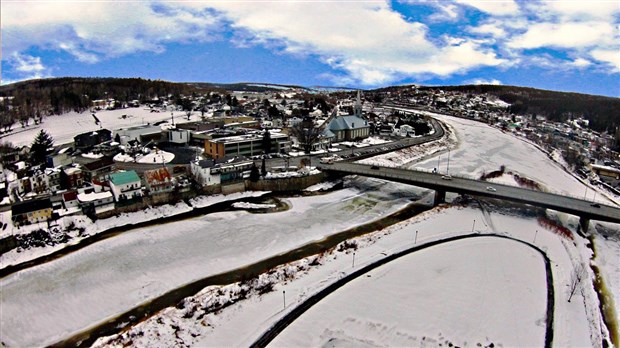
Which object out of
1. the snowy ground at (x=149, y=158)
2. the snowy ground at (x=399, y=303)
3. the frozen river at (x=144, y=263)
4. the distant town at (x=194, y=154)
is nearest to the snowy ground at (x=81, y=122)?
the distant town at (x=194, y=154)

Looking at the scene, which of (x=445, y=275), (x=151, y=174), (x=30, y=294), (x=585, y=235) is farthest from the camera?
(x=151, y=174)

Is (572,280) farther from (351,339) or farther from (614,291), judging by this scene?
(351,339)

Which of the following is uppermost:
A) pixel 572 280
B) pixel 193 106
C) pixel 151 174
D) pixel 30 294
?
pixel 193 106

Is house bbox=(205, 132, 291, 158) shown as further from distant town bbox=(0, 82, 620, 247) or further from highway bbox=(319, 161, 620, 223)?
highway bbox=(319, 161, 620, 223)

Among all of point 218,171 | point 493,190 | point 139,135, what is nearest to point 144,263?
point 218,171

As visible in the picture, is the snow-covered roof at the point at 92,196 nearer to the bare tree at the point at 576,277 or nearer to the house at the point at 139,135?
the house at the point at 139,135

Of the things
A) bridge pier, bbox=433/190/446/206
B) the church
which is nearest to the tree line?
the church

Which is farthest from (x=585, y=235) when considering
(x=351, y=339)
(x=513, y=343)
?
(x=351, y=339)
